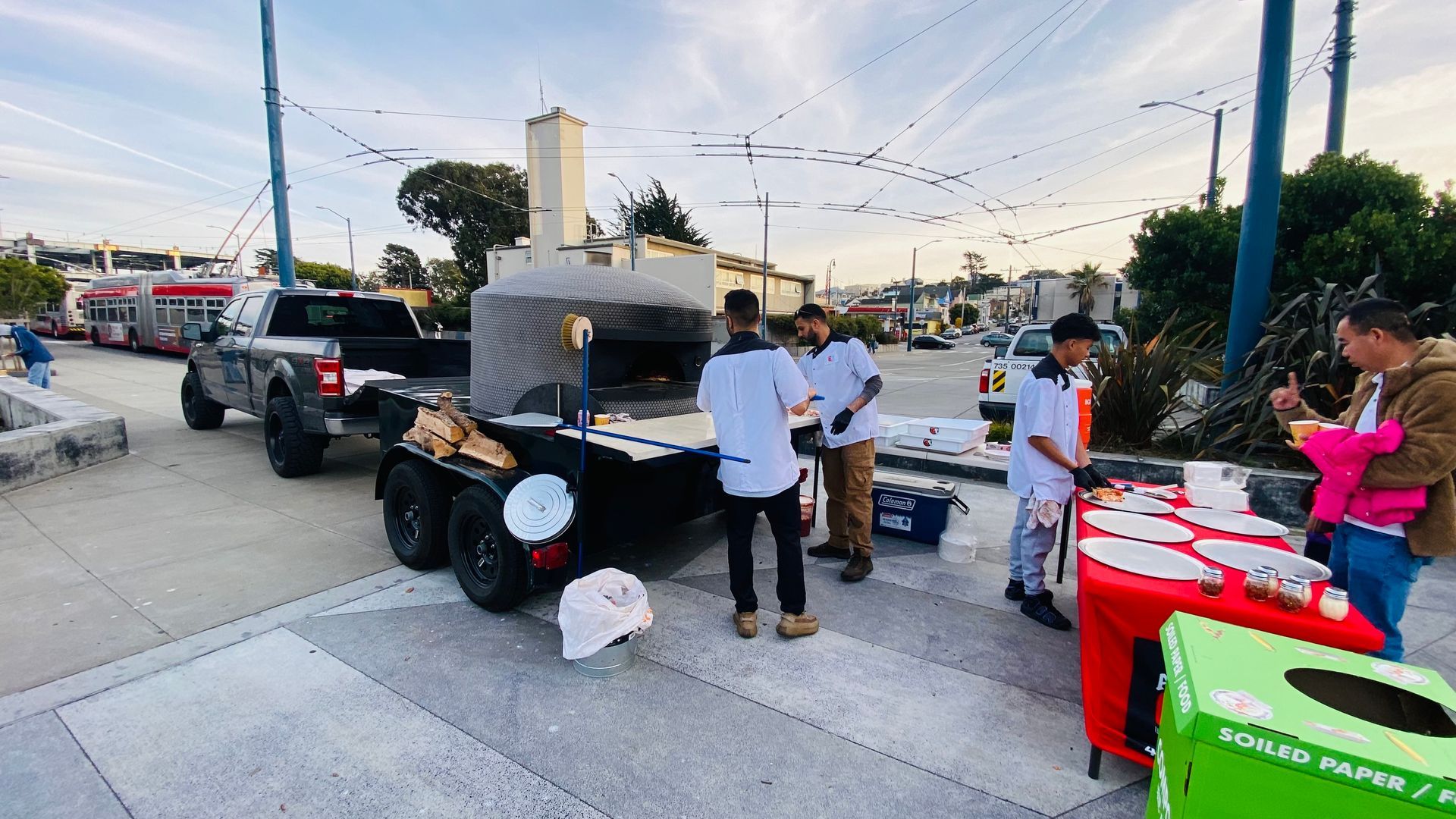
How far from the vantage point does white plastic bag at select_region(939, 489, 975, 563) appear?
4.53 meters

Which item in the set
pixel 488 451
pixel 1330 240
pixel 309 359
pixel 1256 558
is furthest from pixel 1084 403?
pixel 309 359

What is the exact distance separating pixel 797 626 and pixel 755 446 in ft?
3.30

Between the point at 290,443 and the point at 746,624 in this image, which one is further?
the point at 290,443

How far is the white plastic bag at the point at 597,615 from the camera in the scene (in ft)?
9.82

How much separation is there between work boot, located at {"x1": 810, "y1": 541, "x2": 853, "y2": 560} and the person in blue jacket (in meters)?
13.3

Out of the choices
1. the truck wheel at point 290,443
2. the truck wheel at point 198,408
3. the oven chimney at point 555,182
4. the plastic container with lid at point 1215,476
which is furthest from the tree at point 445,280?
the plastic container with lid at point 1215,476

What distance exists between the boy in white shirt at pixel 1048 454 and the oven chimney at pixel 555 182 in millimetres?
26508

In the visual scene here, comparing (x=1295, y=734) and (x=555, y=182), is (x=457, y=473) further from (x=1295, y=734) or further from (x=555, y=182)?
(x=555, y=182)

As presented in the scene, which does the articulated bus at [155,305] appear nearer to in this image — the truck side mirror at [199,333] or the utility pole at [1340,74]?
the truck side mirror at [199,333]

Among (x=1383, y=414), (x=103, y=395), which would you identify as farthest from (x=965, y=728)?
(x=103, y=395)

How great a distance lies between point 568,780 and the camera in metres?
2.39

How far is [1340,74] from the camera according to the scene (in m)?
8.36

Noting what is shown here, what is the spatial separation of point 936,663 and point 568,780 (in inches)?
72.3

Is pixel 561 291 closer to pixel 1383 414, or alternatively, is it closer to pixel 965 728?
pixel 965 728
